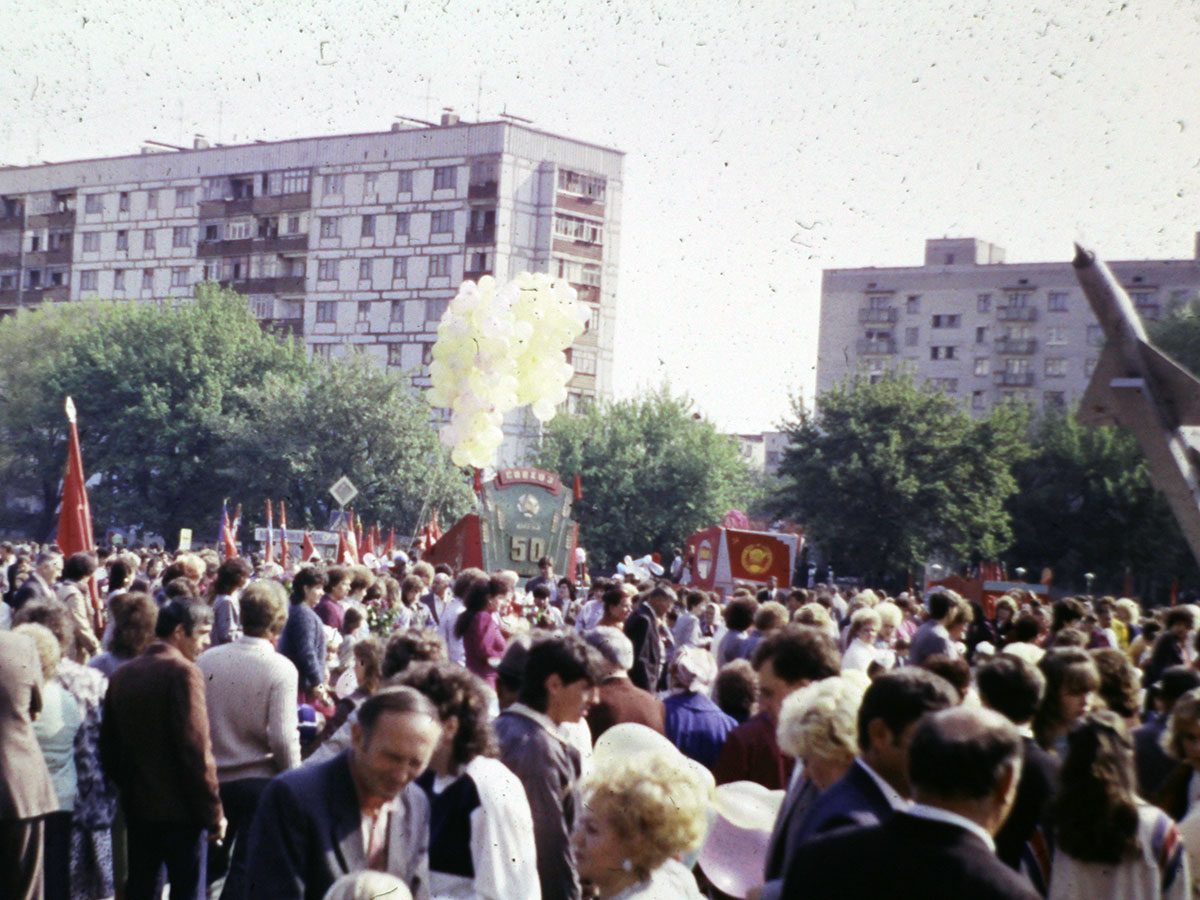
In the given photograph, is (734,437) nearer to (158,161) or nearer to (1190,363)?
(1190,363)

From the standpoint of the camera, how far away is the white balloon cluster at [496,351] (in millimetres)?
18547

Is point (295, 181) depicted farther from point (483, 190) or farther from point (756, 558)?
point (756, 558)

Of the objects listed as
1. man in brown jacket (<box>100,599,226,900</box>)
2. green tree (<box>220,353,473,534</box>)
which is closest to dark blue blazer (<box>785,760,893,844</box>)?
man in brown jacket (<box>100,599,226,900</box>)

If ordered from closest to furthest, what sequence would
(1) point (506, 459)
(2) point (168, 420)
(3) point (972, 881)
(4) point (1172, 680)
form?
1. (3) point (972, 881)
2. (4) point (1172, 680)
3. (2) point (168, 420)
4. (1) point (506, 459)

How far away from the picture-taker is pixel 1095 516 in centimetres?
5488

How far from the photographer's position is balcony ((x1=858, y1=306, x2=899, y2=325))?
310ft

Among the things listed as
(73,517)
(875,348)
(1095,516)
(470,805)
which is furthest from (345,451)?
(470,805)

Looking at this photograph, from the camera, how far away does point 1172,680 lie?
22.9 feet

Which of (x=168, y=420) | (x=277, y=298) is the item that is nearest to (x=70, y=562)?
(x=168, y=420)

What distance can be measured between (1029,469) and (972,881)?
183 ft

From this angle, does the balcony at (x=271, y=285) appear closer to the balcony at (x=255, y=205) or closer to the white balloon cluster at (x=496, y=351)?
the balcony at (x=255, y=205)

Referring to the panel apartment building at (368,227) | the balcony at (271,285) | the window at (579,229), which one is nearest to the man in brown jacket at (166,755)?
the panel apartment building at (368,227)

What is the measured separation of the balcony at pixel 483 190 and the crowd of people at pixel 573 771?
64607mm

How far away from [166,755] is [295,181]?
74003mm
